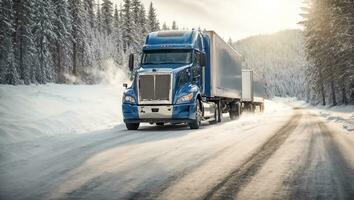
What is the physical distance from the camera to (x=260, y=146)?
10.2 meters

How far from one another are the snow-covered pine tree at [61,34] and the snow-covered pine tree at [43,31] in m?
1.09

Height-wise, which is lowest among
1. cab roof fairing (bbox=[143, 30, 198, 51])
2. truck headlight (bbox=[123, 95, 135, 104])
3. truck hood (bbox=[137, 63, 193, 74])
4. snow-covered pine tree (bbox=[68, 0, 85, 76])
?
truck headlight (bbox=[123, 95, 135, 104])

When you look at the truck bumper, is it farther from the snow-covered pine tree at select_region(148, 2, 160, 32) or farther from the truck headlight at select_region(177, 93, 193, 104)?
the snow-covered pine tree at select_region(148, 2, 160, 32)

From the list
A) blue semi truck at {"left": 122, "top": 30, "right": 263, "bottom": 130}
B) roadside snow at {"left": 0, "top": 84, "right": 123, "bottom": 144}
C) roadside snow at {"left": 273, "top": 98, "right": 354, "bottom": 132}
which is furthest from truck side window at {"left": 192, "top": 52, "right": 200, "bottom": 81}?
roadside snow at {"left": 273, "top": 98, "right": 354, "bottom": 132}

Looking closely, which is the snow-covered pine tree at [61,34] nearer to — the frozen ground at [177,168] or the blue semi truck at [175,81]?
the blue semi truck at [175,81]

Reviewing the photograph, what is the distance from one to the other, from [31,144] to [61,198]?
19.4 ft

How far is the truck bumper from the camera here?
52.6 ft

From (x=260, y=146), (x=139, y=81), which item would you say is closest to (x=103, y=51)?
(x=139, y=81)

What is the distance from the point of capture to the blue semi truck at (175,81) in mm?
16109

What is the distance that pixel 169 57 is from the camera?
56.6ft

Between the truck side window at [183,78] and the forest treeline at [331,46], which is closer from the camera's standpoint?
the truck side window at [183,78]

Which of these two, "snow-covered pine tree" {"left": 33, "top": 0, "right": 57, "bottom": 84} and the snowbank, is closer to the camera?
the snowbank

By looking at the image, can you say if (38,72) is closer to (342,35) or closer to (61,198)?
(342,35)

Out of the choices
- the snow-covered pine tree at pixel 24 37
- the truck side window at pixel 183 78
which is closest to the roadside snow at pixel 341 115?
the truck side window at pixel 183 78
